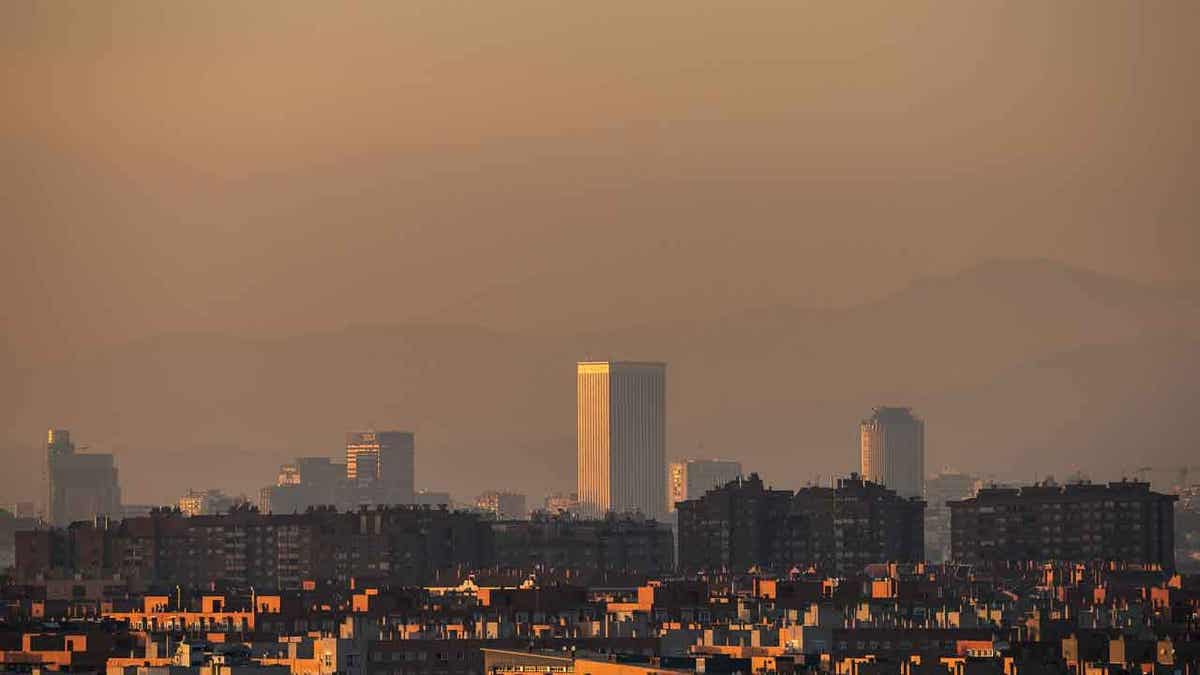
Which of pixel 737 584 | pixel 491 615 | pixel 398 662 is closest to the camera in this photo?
pixel 398 662

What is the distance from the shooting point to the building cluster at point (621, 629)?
3349 inches

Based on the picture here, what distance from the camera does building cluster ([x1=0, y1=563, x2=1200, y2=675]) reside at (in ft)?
279

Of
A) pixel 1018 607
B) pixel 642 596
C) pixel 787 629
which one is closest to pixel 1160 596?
pixel 1018 607

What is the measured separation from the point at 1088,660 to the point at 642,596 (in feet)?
186

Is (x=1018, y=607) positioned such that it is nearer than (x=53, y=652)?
No

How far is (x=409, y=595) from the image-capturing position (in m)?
140

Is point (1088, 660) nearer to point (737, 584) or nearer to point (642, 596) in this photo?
point (642, 596)

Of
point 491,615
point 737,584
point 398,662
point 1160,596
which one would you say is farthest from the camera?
point 737,584

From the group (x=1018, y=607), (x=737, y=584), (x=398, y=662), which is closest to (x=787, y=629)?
(x=398, y=662)

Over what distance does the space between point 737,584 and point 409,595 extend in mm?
35038

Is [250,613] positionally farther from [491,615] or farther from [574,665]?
[574,665]

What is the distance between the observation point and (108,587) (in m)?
174

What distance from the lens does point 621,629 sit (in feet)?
358

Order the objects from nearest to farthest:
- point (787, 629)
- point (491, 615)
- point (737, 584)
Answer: point (787, 629) → point (491, 615) → point (737, 584)
